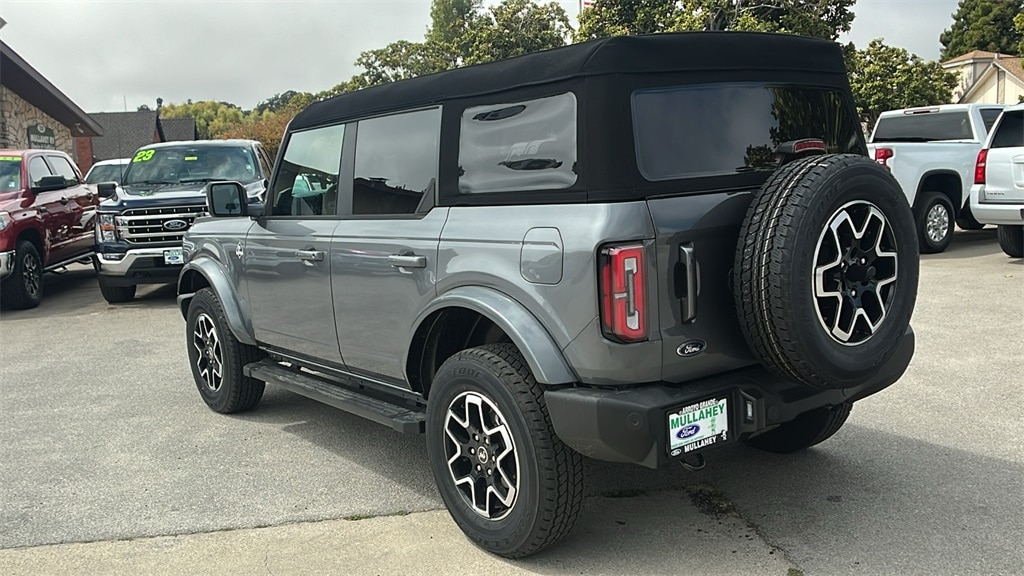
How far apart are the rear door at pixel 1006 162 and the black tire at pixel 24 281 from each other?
11.5 meters

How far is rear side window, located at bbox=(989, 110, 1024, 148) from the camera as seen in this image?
10.2 metres

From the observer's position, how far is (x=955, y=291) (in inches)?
354

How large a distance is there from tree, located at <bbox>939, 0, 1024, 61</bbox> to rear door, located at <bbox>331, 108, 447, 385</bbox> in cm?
6438

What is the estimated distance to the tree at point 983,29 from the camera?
6006 cm

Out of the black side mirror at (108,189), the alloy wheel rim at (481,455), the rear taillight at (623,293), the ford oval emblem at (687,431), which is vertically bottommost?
the alloy wheel rim at (481,455)

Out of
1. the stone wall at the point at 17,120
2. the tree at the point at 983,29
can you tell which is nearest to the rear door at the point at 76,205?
the stone wall at the point at 17,120

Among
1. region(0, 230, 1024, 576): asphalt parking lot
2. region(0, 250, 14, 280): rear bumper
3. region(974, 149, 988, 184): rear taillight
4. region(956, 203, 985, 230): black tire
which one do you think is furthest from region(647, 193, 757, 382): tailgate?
region(956, 203, 985, 230): black tire

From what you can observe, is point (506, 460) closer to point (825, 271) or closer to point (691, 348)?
point (691, 348)

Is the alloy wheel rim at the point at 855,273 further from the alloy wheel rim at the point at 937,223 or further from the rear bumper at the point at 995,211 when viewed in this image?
the alloy wheel rim at the point at 937,223

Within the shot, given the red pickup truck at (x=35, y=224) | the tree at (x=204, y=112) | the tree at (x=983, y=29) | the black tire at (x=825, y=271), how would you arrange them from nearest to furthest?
1. the black tire at (x=825, y=271)
2. the red pickup truck at (x=35, y=224)
3. the tree at (x=983, y=29)
4. the tree at (x=204, y=112)

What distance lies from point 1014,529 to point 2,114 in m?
21.5

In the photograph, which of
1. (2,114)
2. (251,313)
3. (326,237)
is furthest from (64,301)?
(2,114)

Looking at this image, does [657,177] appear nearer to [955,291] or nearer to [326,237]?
[326,237]

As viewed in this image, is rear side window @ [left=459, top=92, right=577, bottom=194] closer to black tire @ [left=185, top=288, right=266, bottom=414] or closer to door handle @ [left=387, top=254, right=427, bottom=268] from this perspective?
door handle @ [left=387, top=254, right=427, bottom=268]
